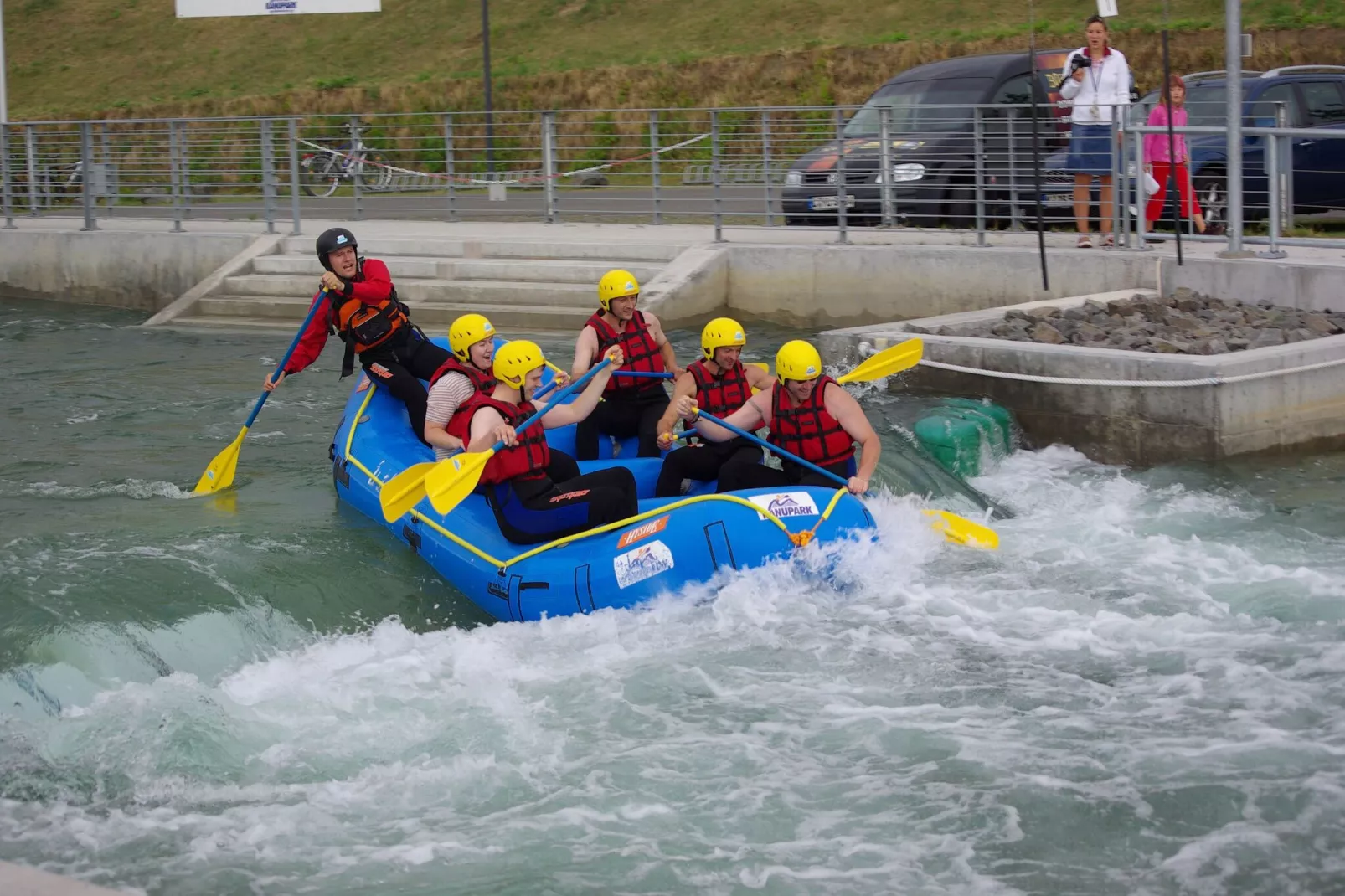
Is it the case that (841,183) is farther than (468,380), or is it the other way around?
(841,183)

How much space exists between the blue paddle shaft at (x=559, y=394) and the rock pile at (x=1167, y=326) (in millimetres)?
3379

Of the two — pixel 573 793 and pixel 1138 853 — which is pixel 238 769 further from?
pixel 1138 853

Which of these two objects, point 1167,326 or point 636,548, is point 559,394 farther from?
point 1167,326

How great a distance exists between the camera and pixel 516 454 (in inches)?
276

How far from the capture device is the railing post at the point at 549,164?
1518 centimetres

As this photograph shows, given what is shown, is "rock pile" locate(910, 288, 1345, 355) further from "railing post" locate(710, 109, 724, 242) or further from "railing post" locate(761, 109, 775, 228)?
"railing post" locate(710, 109, 724, 242)

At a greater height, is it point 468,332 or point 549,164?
point 549,164

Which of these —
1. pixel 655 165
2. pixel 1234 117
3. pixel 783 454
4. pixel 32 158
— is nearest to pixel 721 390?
pixel 783 454

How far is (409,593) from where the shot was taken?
7.43 meters

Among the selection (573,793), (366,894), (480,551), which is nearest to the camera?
(366,894)

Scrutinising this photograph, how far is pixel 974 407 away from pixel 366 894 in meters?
5.81

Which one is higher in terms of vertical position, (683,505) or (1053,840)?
(683,505)

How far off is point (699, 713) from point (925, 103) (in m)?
9.12

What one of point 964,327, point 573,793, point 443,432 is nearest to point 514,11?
point 964,327
